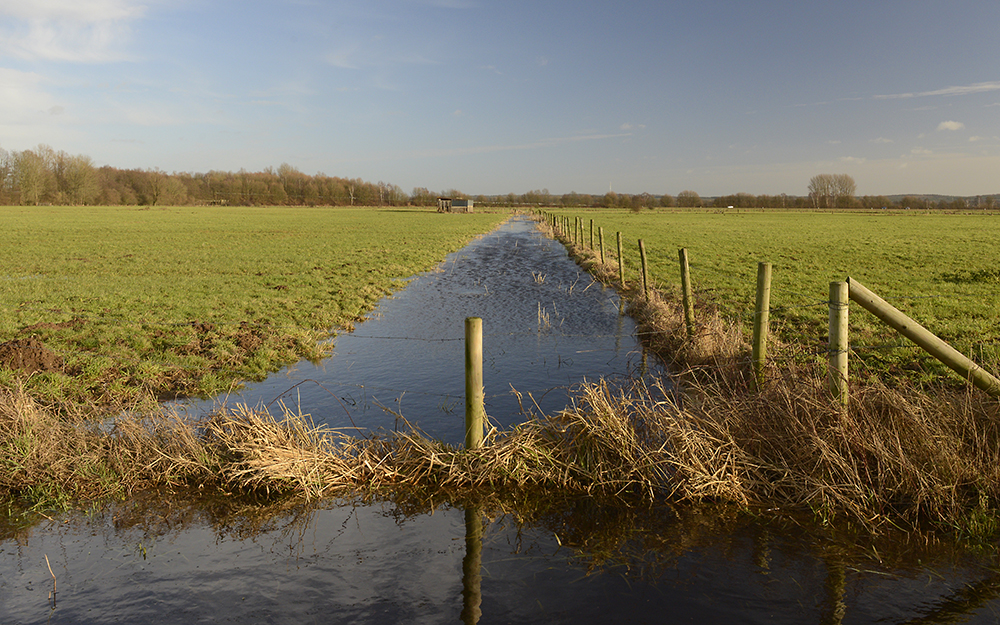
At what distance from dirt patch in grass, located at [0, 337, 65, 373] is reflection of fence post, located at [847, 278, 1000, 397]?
1035 centimetres

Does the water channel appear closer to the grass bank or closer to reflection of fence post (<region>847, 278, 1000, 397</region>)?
the grass bank

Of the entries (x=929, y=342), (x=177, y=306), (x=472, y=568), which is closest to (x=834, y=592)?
(x=929, y=342)

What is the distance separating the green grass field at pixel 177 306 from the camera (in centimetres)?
917

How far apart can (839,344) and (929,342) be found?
66 cm

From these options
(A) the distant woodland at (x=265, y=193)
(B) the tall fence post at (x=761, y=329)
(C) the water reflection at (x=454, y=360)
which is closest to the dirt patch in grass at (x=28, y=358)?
(C) the water reflection at (x=454, y=360)

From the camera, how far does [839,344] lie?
5242 mm

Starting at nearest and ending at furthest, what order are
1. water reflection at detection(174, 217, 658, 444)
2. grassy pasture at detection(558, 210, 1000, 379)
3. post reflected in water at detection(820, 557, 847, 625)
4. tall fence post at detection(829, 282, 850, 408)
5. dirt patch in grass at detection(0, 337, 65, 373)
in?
post reflected in water at detection(820, 557, 847, 625), tall fence post at detection(829, 282, 850, 408), water reflection at detection(174, 217, 658, 444), dirt patch in grass at detection(0, 337, 65, 373), grassy pasture at detection(558, 210, 1000, 379)

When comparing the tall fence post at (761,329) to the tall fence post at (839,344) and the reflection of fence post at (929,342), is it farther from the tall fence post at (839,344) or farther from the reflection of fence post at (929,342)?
the reflection of fence post at (929,342)

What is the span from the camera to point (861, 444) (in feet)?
16.3

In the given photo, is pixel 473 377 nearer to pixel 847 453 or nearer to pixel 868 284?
pixel 847 453

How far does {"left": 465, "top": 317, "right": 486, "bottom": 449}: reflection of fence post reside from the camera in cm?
535

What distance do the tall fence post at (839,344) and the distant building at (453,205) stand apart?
9792 centimetres

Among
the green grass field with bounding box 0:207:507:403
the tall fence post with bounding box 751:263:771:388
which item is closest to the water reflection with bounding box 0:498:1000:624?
the tall fence post with bounding box 751:263:771:388

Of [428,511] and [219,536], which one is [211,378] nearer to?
[219,536]
